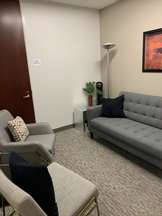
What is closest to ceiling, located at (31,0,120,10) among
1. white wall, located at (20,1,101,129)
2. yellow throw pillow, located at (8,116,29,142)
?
white wall, located at (20,1,101,129)

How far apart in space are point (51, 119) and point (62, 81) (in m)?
0.85

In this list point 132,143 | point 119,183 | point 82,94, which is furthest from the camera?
point 82,94

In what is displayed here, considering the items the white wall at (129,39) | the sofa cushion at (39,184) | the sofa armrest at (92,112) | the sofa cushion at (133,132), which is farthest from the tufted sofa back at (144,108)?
the sofa cushion at (39,184)

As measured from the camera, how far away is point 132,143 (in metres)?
2.22

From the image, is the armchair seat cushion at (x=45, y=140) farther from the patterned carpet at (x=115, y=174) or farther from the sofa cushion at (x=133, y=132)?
the sofa cushion at (x=133, y=132)

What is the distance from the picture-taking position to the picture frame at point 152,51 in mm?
2695

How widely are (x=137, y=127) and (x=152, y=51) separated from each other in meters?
1.37

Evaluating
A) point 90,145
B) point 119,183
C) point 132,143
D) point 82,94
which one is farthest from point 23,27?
point 119,183

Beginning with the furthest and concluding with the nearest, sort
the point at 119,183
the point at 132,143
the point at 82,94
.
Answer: the point at 82,94 < the point at 132,143 < the point at 119,183

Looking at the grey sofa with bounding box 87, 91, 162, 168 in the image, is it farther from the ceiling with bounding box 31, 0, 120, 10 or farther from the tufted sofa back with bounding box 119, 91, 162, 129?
the ceiling with bounding box 31, 0, 120, 10

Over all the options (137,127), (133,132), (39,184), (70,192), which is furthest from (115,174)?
(39,184)

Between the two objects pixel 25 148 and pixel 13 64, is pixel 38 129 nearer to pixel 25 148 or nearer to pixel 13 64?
pixel 25 148

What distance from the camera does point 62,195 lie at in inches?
50.8

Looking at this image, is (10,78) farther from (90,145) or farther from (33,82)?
(90,145)
